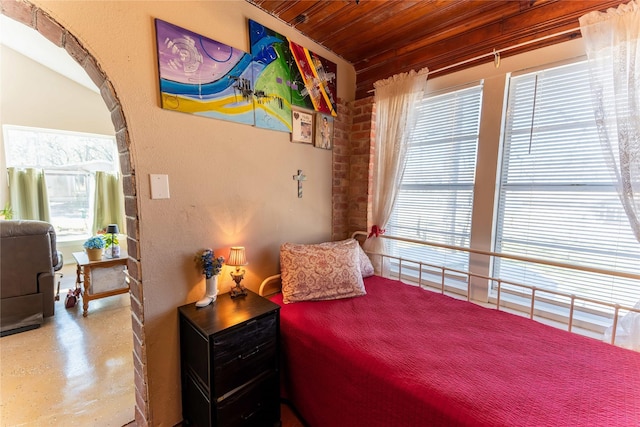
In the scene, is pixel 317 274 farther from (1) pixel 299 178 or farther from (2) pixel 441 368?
(2) pixel 441 368

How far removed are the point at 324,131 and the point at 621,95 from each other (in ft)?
5.78

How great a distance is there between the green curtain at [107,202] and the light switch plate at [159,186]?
4603 mm

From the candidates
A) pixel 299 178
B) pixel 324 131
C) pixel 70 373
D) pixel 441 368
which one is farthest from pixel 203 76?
pixel 70 373

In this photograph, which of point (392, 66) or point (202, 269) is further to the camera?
point (392, 66)

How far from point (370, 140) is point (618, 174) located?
1.59 metres

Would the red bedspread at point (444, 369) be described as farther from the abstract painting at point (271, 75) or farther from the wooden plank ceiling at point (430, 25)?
the wooden plank ceiling at point (430, 25)

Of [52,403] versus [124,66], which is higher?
[124,66]

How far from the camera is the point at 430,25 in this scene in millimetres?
1924

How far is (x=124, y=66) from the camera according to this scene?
1.29 m

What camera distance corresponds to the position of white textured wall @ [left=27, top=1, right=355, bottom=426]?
128cm

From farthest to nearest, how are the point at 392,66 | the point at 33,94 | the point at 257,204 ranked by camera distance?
the point at 33,94 → the point at 392,66 → the point at 257,204

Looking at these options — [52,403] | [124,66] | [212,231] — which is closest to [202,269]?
[212,231]

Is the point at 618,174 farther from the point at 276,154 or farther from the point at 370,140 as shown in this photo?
the point at 276,154

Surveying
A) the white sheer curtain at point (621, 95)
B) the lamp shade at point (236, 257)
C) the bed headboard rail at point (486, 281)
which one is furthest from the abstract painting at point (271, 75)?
the white sheer curtain at point (621, 95)
